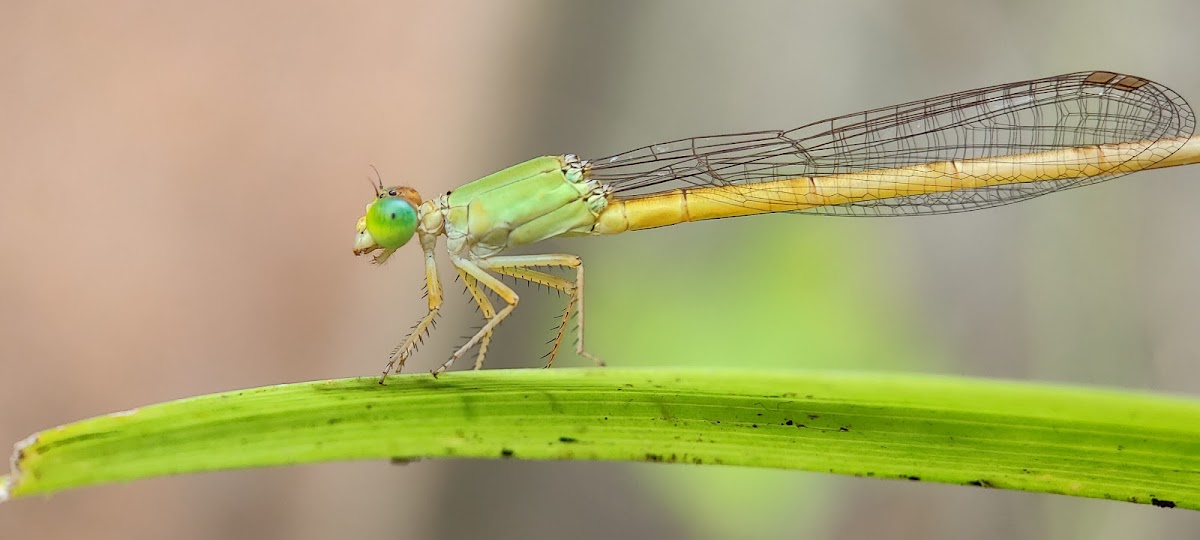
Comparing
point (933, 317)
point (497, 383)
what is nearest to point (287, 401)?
point (497, 383)

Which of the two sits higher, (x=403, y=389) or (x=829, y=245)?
(x=829, y=245)

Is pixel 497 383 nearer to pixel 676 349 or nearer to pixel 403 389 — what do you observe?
pixel 403 389

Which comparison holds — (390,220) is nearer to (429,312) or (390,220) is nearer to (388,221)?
(388,221)

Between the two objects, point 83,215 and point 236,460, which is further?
point 83,215

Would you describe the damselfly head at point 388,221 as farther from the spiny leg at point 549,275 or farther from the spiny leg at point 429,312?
the spiny leg at point 549,275

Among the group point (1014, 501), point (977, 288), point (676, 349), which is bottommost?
point (1014, 501)

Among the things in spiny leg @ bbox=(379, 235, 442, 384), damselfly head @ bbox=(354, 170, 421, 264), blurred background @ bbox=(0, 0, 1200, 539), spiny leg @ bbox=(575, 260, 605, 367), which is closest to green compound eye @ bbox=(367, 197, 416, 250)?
damselfly head @ bbox=(354, 170, 421, 264)

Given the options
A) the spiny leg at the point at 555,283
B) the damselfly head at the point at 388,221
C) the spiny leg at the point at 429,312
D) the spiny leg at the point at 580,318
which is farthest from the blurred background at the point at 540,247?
the damselfly head at the point at 388,221
